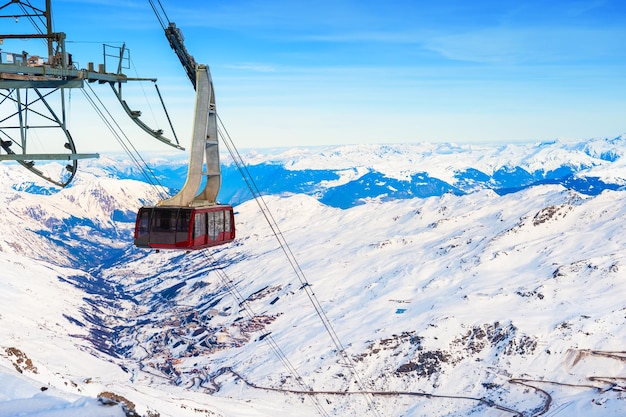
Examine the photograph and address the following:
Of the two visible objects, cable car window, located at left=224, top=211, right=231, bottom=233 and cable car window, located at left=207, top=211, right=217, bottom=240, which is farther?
cable car window, located at left=224, top=211, right=231, bottom=233

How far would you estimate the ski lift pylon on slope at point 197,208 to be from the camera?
124 feet

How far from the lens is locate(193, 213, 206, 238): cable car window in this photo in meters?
37.6

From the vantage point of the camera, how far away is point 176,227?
3775 cm

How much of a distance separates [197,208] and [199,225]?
1.04m

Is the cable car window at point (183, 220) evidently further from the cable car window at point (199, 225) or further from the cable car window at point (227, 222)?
the cable car window at point (227, 222)

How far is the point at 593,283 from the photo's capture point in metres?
163

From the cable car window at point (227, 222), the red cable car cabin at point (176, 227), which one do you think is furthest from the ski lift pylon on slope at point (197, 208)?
the cable car window at point (227, 222)

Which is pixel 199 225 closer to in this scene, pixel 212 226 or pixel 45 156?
pixel 212 226

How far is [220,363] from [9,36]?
160582mm

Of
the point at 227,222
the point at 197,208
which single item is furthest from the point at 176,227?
the point at 227,222

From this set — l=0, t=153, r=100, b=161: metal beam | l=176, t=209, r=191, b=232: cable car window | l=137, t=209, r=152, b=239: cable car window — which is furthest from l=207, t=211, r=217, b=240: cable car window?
l=0, t=153, r=100, b=161: metal beam

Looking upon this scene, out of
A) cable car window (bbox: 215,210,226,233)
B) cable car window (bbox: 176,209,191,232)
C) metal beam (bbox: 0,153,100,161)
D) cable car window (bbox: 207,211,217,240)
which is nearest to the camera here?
metal beam (bbox: 0,153,100,161)

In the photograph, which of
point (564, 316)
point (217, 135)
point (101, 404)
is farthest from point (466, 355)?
point (101, 404)

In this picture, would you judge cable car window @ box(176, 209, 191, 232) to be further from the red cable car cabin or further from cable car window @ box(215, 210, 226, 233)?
cable car window @ box(215, 210, 226, 233)
